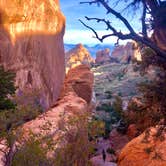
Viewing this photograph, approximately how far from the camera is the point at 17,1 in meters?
28.7

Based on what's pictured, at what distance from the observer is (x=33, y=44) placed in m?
33.2

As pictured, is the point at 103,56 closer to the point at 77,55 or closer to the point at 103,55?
the point at 103,55

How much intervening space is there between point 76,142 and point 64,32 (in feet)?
96.0

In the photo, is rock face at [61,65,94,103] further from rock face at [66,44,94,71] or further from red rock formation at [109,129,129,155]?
rock face at [66,44,94,71]

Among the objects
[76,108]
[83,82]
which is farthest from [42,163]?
[83,82]

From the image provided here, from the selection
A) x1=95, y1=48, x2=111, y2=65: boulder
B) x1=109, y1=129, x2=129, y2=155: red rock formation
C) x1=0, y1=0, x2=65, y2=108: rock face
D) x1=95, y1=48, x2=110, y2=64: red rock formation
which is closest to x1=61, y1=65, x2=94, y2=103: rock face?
x1=0, y1=0, x2=65, y2=108: rock face

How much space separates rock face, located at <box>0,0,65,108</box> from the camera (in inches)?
1109

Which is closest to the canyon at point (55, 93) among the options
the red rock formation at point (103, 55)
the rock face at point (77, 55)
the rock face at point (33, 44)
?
the rock face at point (33, 44)

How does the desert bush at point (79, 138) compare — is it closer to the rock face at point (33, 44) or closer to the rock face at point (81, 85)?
the rock face at point (33, 44)

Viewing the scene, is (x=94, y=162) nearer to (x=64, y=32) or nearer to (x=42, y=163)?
(x=42, y=163)

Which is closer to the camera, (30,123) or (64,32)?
(30,123)

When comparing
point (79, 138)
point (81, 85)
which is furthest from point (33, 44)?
point (79, 138)

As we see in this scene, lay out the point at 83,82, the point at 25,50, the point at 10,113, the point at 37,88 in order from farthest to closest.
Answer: the point at 83,82, the point at 37,88, the point at 25,50, the point at 10,113

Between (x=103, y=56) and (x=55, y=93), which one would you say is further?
(x=103, y=56)
